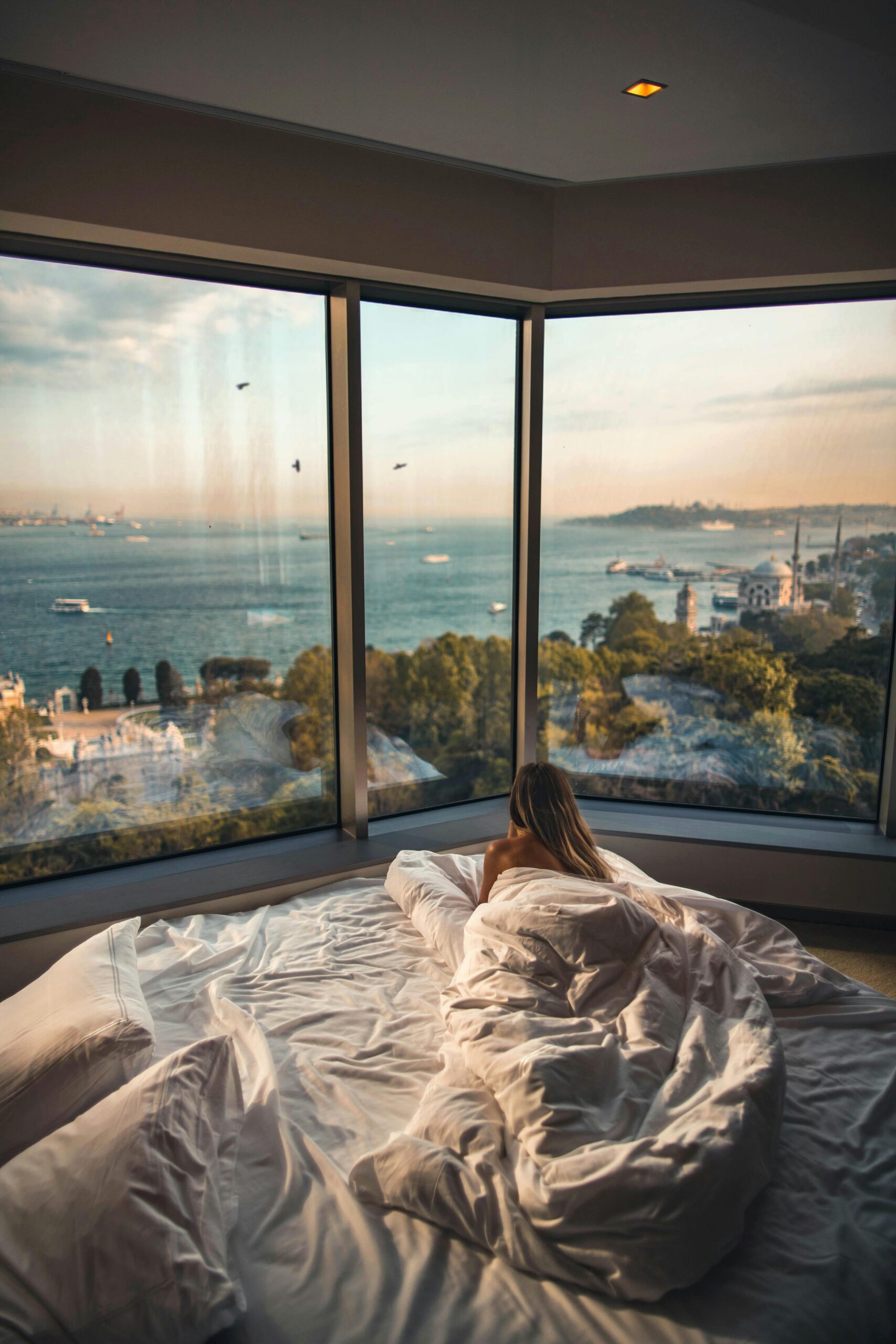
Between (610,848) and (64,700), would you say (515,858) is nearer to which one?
(610,848)

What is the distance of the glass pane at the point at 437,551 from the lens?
3537mm

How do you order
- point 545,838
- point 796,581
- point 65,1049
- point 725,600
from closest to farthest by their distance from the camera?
1. point 65,1049
2. point 545,838
3. point 796,581
4. point 725,600

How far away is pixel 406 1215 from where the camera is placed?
140 centimetres

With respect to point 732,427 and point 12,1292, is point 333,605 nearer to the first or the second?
→ point 732,427

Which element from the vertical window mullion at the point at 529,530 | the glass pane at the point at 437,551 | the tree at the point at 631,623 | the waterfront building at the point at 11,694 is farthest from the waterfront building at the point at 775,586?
the waterfront building at the point at 11,694

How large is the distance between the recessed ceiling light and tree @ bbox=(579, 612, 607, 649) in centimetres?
205

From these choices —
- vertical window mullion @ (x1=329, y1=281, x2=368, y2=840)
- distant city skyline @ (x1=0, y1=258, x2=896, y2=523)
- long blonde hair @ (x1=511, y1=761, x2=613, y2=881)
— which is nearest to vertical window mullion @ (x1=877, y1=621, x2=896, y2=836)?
distant city skyline @ (x1=0, y1=258, x2=896, y2=523)

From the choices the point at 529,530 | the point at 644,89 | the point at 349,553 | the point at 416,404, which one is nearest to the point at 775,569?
the point at 529,530

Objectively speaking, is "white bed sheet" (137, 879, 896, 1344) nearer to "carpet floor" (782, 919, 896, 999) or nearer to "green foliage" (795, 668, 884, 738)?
"carpet floor" (782, 919, 896, 999)

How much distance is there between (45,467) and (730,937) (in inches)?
102

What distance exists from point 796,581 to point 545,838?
1986mm

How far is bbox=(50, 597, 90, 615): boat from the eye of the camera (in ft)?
9.61

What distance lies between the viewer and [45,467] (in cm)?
284

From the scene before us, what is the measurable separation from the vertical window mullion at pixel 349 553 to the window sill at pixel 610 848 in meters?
0.27
